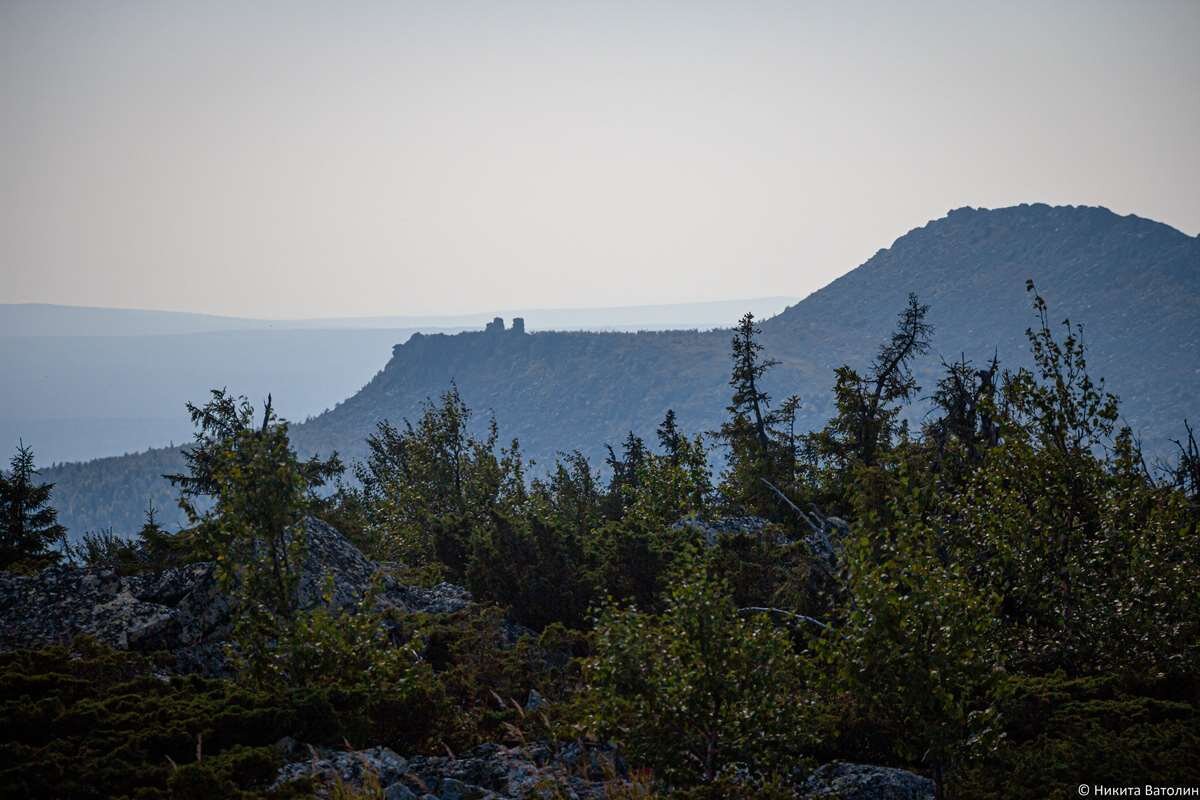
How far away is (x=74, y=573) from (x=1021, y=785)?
16138mm

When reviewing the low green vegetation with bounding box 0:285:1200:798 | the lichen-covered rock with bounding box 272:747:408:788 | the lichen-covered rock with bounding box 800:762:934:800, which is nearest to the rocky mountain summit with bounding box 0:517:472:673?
the low green vegetation with bounding box 0:285:1200:798

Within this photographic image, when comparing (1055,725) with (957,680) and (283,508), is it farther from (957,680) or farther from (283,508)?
(283,508)

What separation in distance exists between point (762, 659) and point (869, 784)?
2075 millimetres

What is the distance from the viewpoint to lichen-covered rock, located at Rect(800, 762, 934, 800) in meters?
10.7

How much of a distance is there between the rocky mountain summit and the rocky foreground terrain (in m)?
0.02

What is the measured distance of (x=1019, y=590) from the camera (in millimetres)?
14180

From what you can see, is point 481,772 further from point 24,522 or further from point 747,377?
point 24,522

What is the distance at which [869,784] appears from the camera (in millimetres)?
10891

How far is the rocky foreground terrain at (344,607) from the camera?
10477 millimetres

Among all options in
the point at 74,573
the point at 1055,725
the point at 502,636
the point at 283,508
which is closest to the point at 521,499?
the point at 502,636

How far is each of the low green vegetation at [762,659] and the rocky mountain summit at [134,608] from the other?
1013mm

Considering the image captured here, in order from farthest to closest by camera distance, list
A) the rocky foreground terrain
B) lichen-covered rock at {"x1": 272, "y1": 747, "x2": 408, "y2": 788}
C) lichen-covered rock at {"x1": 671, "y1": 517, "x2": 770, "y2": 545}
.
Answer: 1. lichen-covered rock at {"x1": 671, "y1": 517, "x2": 770, "y2": 545}
2. the rocky foreground terrain
3. lichen-covered rock at {"x1": 272, "y1": 747, "x2": 408, "y2": 788}

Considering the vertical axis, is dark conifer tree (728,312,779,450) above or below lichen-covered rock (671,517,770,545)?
above

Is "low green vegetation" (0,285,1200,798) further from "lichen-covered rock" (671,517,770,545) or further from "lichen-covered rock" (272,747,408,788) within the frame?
"lichen-covered rock" (671,517,770,545)
